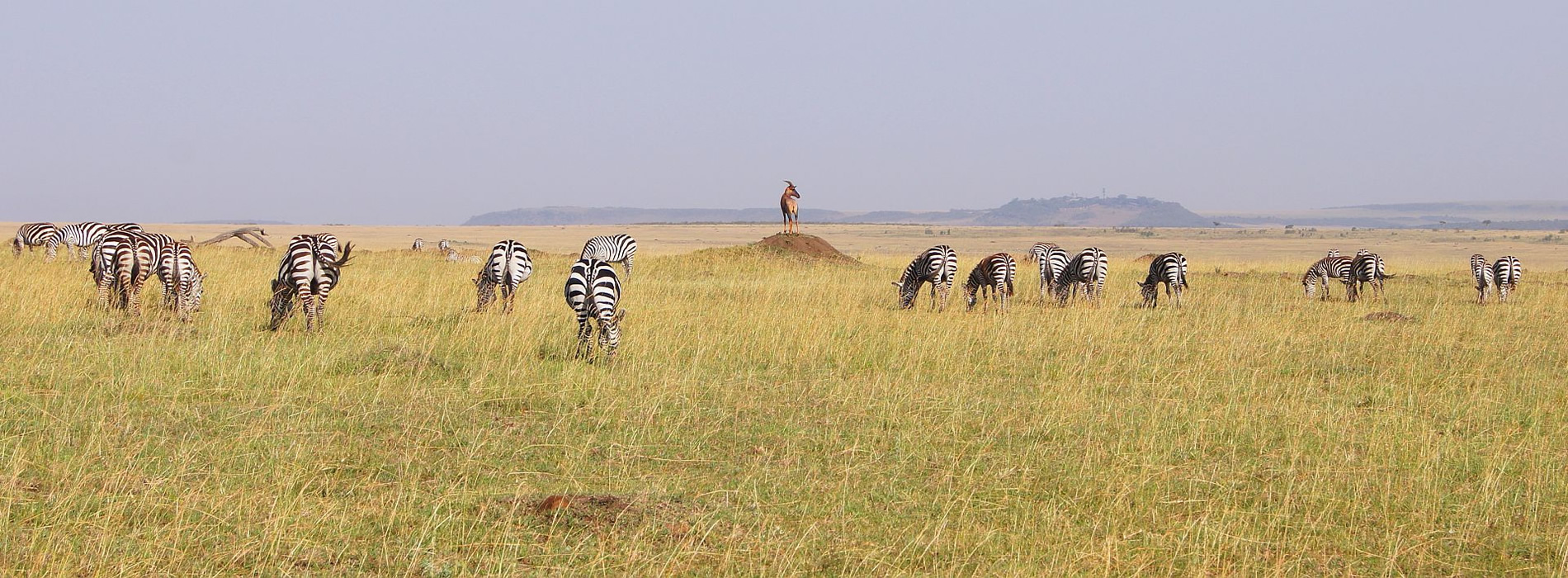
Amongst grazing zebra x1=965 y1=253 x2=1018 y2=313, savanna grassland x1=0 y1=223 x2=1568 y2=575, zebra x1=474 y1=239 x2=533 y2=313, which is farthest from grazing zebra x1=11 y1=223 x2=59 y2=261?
grazing zebra x1=965 y1=253 x2=1018 y2=313

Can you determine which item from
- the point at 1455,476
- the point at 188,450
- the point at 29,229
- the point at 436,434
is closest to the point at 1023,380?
the point at 1455,476

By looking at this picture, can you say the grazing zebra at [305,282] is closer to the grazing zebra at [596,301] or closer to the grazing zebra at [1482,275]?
the grazing zebra at [596,301]

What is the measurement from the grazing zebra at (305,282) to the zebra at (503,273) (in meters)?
2.84

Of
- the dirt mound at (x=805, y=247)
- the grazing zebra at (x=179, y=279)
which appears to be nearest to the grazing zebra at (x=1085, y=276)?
the dirt mound at (x=805, y=247)

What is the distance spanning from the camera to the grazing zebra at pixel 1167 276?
1902cm

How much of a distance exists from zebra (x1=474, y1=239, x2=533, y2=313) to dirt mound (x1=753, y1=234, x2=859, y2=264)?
43.5ft

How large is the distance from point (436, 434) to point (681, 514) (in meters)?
2.51

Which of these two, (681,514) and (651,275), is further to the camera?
(651,275)

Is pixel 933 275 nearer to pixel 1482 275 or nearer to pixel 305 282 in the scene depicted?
→ pixel 305 282

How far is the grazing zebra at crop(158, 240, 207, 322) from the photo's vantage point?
13.7m

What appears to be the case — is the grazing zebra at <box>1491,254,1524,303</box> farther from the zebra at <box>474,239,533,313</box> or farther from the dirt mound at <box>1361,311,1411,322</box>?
the zebra at <box>474,239,533,313</box>

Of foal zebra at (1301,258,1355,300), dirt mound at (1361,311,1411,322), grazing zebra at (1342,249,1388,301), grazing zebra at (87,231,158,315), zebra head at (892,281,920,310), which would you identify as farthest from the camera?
foal zebra at (1301,258,1355,300)

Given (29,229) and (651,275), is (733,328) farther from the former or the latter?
(29,229)

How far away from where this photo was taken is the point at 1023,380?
34.6ft
